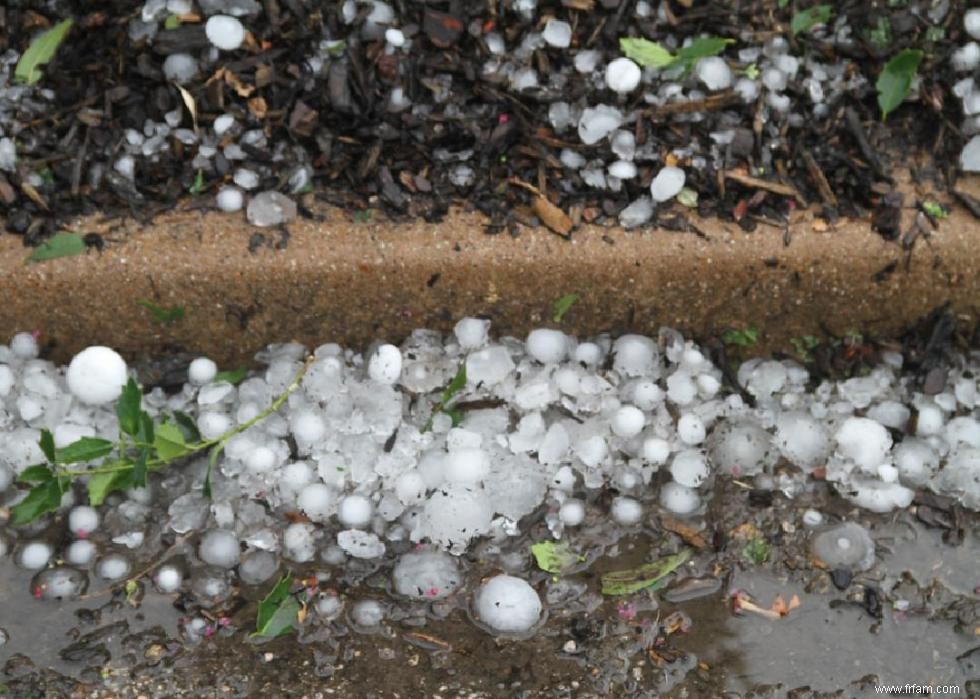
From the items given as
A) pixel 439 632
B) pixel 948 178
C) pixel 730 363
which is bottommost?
pixel 439 632

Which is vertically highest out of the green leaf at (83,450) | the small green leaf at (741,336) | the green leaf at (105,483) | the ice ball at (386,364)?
the small green leaf at (741,336)

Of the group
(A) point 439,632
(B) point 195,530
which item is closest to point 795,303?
(A) point 439,632

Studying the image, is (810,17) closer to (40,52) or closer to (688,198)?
(688,198)

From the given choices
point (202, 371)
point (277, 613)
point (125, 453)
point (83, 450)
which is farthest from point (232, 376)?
→ point (277, 613)

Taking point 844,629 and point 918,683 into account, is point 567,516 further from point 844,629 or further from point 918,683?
point 918,683

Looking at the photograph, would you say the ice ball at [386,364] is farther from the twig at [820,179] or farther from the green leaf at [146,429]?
the twig at [820,179]

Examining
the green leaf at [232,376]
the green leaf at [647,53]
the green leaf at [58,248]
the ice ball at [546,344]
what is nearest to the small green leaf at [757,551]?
the ice ball at [546,344]
